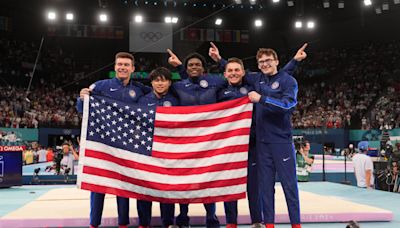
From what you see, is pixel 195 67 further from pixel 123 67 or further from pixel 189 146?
pixel 189 146

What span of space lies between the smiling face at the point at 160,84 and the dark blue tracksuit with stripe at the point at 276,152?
114 centimetres

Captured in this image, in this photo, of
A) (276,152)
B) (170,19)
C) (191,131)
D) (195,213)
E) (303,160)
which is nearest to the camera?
(276,152)

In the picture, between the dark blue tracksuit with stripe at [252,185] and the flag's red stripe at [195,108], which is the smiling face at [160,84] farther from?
the dark blue tracksuit with stripe at [252,185]

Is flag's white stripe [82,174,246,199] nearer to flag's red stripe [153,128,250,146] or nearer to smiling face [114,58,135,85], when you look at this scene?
flag's red stripe [153,128,250,146]

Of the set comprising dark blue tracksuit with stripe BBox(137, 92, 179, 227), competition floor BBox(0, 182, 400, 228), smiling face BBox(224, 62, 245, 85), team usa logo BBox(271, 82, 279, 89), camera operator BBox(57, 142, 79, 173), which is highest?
smiling face BBox(224, 62, 245, 85)

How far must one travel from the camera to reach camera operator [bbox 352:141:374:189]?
1036cm

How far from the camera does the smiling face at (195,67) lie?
5.16 metres

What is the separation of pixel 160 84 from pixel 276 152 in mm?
1590

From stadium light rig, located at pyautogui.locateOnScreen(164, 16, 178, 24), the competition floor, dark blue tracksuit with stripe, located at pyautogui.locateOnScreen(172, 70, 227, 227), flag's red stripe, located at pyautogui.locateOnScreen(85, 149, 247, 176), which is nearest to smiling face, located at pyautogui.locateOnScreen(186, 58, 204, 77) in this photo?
dark blue tracksuit with stripe, located at pyautogui.locateOnScreen(172, 70, 227, 227)

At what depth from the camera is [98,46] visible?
3291cm

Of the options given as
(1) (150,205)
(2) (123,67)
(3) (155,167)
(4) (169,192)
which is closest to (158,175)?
(3) (155,167)

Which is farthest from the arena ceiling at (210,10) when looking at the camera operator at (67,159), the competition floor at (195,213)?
the competition floor at (195,213)

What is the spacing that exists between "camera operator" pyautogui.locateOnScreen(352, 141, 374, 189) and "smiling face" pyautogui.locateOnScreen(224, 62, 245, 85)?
6.51 m

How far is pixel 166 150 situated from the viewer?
199 inches
